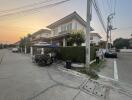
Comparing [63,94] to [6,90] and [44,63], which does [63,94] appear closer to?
[6,90]

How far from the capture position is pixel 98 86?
8.89m

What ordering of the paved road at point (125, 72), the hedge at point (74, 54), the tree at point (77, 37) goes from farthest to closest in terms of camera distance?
the tree at point (77, 37) < the hedge at point (74, 54) < the paved road at point (125, 72)

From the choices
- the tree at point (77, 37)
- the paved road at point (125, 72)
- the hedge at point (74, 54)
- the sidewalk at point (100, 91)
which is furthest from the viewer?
the tree at point (77, 37)

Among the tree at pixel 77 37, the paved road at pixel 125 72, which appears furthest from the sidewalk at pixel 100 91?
the tree at pixel 77 37

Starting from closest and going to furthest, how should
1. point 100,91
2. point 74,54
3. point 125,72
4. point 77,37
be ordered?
point 100,91
point 125,72
point 74,54
point 77,37

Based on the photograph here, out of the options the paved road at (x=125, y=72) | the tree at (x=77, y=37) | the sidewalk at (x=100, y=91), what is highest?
the tree at (x=77, y=37)

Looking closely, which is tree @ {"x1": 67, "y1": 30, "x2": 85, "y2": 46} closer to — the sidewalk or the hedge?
the hedge

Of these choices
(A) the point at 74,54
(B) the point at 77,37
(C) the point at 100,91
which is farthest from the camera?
(B) the point at 77,37

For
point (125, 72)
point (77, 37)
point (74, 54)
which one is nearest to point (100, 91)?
point (125, 72)

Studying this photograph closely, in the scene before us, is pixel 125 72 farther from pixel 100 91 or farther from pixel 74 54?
pixel 100 91

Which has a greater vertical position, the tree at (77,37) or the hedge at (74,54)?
the tree at (77,37)

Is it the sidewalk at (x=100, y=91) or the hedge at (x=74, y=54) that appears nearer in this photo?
the sidewalk at (x=100, y=91)

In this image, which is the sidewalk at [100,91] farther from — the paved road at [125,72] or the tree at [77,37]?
the tree at [77,37]

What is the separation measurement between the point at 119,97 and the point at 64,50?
11.5 meters
